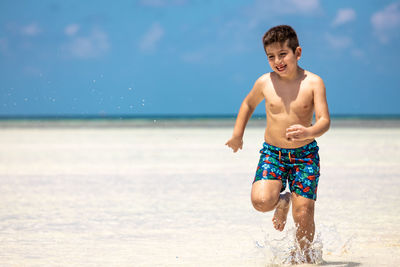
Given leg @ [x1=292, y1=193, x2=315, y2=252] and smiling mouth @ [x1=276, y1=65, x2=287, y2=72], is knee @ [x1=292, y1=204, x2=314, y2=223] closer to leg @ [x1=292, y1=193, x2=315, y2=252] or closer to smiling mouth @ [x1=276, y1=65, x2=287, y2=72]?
leg @ [x1=292, y1=193, x2=315, y2=252]

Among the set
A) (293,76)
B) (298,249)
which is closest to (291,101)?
(293,76)

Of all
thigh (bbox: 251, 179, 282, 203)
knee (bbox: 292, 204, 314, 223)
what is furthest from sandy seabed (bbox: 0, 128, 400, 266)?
thigh (bbox: 251, 179, 282, 203)

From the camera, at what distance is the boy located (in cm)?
374

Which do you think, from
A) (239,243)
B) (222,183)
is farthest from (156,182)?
(239,243)

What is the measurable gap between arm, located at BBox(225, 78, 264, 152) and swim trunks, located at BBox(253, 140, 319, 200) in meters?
0.23

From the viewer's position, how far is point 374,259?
3873mm

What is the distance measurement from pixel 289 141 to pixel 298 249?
66 centimetres

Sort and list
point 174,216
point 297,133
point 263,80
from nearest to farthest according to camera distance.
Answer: point 297,133, point 263,80, point 174,216

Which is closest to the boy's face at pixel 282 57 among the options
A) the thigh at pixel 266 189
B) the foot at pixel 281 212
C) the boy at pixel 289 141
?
the boy at pixel 289 141

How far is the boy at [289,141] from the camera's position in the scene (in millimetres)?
3738

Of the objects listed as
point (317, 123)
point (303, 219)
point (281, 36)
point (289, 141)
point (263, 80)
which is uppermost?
point (281, 36)

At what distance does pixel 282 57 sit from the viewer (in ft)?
12.3

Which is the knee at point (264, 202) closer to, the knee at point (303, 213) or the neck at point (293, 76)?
the knee at point (303, 213)

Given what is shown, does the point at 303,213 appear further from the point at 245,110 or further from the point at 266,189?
the point at 245,110
